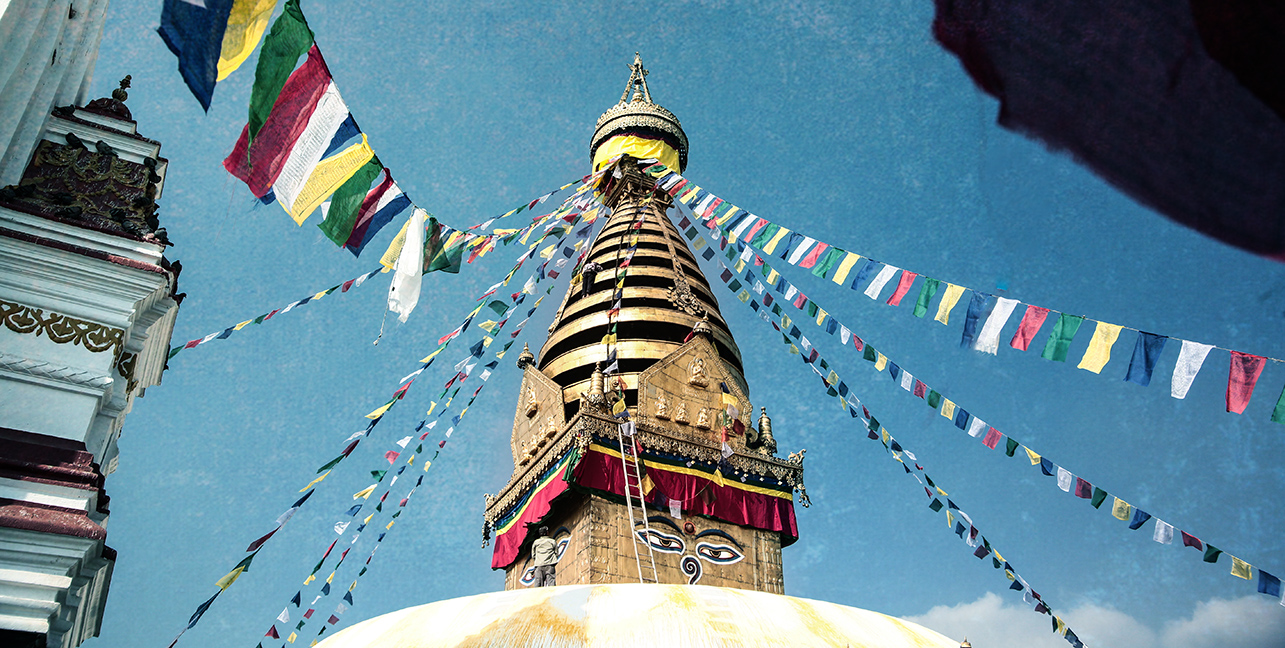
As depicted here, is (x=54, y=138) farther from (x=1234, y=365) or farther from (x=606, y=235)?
(x=606, y=235)

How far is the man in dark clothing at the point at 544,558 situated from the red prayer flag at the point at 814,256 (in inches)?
169

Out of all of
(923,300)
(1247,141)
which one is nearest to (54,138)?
(1247,141)

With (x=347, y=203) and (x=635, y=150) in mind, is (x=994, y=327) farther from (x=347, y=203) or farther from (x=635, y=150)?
(x=635, y=150)

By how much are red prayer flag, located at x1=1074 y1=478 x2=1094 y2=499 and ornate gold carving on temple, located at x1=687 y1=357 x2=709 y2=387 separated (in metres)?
5.51

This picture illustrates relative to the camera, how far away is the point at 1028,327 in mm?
6750

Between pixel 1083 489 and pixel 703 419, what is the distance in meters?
5.31

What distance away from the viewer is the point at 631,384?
39.9 feet

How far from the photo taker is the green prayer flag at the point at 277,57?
188 inches

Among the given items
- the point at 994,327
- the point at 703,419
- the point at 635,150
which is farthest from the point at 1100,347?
Result: the point at 635,150

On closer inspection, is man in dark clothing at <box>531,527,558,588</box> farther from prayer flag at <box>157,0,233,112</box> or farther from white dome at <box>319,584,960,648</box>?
prayer flag at <box>157,0,233,112</box>

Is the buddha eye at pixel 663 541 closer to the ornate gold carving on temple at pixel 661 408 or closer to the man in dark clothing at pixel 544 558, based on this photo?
the man in dark clothing at pixel 544 558

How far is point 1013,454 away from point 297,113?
7.51 meters

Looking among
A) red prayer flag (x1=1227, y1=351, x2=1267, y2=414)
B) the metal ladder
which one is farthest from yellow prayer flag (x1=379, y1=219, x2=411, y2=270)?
red prayer flag (x1=1227, y1=351, x2=1267, y2=414)

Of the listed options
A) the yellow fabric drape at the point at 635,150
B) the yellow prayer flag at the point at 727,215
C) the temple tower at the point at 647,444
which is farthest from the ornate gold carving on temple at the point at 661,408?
the yellow fabric drape at the point at 635,150
